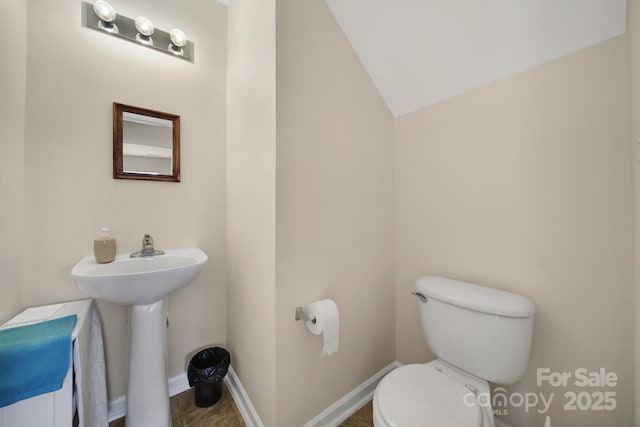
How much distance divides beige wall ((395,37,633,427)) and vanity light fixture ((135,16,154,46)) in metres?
1.64

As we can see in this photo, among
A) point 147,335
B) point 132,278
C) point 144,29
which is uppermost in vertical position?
point 144,29

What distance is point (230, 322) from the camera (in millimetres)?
1499

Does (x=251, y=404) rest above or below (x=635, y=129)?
below

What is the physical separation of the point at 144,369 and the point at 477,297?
5.22ft

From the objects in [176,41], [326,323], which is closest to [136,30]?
[176,41]

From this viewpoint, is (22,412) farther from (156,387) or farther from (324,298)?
(324,298)

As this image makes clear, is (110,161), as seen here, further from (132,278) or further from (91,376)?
(91,376)

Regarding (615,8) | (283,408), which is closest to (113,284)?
(283,408)

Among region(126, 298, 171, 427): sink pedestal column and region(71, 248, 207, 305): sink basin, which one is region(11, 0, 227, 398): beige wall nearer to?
region(71, 248, 207, 305): sink basin

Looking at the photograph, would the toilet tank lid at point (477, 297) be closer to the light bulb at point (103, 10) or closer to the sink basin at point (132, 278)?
the sink basin at point (132, 278)

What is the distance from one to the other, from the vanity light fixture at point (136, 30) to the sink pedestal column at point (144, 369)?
4.61 feet

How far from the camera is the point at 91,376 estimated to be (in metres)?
1.08

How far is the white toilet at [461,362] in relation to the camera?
82cm

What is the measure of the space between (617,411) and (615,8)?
1.52m
